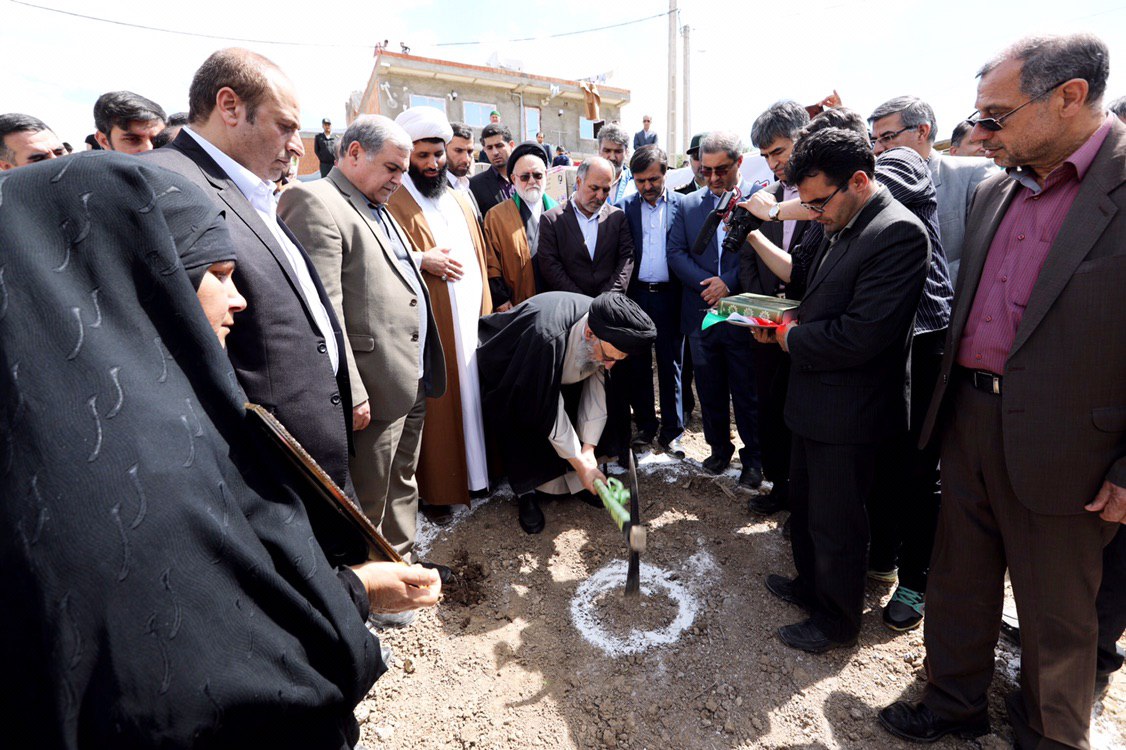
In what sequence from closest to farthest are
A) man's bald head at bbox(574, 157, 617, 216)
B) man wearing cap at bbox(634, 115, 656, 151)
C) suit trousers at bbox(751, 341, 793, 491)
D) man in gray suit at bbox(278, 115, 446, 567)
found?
man in gray suit at bbox(278, 115, 446, 567)
suit trousers at bbox(751, 341, 793, 491)
man's bald head at bbox(574, 157, 617, 216)
man wearing cap at bbox(634, 115, 656, 151)

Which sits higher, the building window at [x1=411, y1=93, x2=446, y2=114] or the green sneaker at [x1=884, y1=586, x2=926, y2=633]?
the building window at [x1=411, y1=93, x2=446, y2=114]

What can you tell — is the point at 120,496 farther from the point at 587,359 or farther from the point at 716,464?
the point at 716,464

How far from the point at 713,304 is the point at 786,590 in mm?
1815

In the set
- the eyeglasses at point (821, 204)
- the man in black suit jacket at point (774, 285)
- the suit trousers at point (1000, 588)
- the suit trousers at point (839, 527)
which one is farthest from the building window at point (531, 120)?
the suit trousers at point (1000, 588)

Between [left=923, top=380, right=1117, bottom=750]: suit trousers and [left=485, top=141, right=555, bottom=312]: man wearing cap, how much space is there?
273 centimetres

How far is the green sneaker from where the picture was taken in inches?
97.3

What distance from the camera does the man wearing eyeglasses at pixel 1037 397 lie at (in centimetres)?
155

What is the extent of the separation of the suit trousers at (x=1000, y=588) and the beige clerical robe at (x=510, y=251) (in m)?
2.73

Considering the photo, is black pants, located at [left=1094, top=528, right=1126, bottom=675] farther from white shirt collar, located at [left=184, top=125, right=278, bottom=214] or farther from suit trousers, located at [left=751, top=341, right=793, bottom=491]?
white shirt collar, located at [left=184, top=125, right=278, bottom=214]

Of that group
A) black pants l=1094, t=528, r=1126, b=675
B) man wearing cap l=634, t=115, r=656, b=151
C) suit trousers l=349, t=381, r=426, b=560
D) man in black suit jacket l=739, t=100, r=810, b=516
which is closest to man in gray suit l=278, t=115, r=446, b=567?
suit trousers l=349, t=381, r=426, b=560

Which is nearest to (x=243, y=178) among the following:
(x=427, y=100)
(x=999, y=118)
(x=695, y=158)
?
(x=999, y=118)

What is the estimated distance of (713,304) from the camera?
3.72m

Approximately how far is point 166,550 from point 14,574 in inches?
5.4

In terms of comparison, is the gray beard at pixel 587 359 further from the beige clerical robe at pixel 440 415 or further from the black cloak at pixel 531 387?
the beige clerical robe at pixel 440 415
